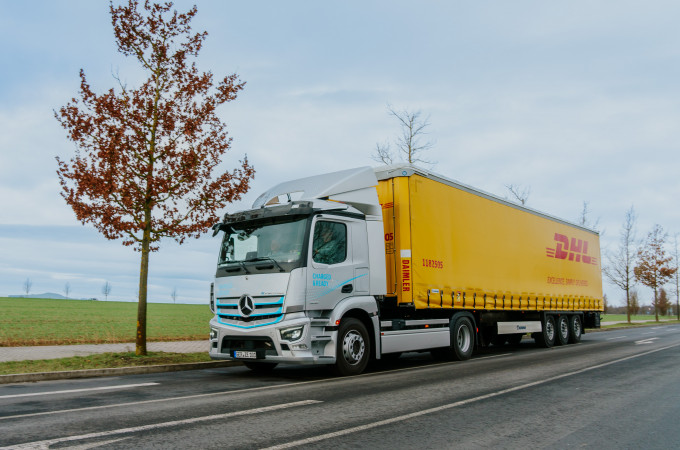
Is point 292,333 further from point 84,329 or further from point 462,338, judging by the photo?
point 84,329

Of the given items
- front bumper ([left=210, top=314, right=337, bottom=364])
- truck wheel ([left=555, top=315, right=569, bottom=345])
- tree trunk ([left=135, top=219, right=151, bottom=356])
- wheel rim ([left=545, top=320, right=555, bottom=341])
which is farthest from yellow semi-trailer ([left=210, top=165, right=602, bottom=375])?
truck wheel ([left=555, top=315, right=569, bottom=345])

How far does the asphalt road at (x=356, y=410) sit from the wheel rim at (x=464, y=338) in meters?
2.38

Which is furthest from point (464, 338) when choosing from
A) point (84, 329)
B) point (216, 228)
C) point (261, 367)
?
point (84, 329)

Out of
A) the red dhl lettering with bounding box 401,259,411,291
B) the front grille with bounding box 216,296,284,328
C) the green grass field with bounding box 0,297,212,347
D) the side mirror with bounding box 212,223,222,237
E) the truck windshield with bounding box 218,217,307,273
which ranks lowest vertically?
the green grass field with bounding box 0,297,212,347

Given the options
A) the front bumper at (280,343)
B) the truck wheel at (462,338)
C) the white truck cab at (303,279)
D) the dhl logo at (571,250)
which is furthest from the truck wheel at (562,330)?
the front bumper at (280,343)

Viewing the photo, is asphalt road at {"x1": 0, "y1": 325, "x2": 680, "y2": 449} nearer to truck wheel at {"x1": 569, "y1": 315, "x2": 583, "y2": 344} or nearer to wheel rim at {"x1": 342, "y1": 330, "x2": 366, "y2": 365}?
wheel rim at {"x1": 342, "y1": 330, "x2": 366, "y2": 365}

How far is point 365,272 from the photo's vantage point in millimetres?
10234

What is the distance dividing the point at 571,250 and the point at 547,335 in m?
3.63

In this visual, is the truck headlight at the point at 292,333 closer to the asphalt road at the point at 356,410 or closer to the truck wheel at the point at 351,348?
the asphalt road at the point at 356,410

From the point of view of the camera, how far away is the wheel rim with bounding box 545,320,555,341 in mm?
17142

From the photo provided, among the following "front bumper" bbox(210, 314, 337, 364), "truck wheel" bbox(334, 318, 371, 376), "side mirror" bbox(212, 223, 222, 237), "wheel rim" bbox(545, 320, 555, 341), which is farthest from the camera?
"wheel rim" bbox(545, 320, 555, 341)

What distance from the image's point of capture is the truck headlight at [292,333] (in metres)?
8.88

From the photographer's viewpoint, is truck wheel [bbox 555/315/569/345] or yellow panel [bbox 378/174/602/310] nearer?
yellow panel [bbox 378/174/602/310]

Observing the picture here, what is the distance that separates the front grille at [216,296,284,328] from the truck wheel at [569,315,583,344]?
13.8 m
